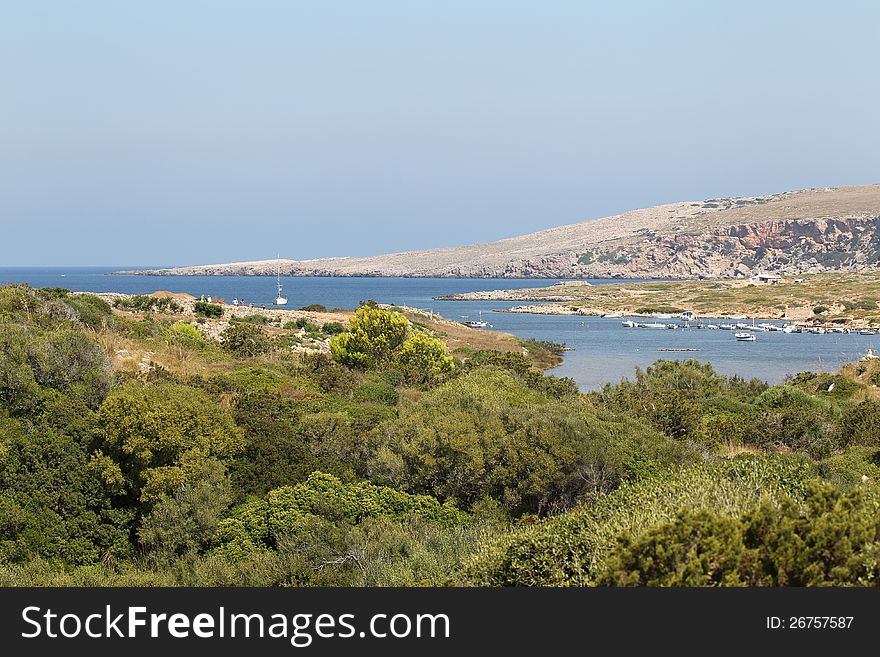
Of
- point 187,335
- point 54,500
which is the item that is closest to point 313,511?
point 54,500

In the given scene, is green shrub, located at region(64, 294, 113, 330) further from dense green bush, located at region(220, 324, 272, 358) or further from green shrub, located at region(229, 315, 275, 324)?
green shrub, located at region(229, 315, 275, 324)

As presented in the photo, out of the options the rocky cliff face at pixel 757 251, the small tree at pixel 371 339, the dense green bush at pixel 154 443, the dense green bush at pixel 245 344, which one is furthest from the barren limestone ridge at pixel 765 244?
the dense green bush at pixel 154 443

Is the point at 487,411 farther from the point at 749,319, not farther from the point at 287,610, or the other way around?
the point at 749,319

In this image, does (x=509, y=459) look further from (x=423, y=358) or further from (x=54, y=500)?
(x=423, y=358)

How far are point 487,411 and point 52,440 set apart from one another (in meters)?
7.19

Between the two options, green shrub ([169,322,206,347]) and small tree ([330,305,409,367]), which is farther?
small tree ([330,305,409,367])

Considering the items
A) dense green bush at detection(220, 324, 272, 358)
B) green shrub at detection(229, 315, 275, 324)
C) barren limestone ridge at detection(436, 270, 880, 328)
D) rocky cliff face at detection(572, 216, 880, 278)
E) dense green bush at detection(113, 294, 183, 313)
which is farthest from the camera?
rocky cliff face at detection(572, 216, 880, 278)

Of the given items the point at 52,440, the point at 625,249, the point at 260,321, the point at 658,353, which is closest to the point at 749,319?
the point at 658,353

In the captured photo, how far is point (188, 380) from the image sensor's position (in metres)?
18.9

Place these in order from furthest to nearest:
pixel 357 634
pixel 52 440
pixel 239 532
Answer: pixel 52 440
pixel 239 532
pixel 357 634

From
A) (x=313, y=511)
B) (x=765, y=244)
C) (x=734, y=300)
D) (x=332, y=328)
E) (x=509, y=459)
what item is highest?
(x=765, y=244)

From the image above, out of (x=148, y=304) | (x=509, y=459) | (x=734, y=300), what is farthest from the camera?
(x=734, y=300)

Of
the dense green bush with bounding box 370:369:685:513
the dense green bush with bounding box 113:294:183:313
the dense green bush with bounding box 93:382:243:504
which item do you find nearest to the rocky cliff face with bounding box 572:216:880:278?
the dense green bush with bounding box 113:294:183:313

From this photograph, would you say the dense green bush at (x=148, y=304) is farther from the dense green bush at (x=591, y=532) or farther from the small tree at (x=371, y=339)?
the dense green bush at (x=591, y=532)
